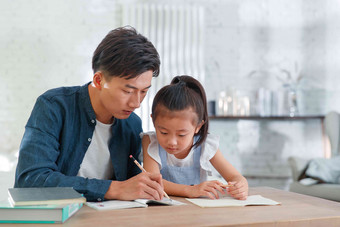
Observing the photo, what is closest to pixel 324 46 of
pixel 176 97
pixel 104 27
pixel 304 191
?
pixel 304 191

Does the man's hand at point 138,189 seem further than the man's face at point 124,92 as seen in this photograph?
No

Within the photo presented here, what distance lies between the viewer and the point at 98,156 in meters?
1.65

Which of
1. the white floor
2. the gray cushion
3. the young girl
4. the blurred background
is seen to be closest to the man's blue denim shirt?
the young girl

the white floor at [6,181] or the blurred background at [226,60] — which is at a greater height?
the blurred background at [226,60]

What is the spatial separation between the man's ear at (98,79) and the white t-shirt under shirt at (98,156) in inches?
6.7

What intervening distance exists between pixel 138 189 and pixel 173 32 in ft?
12.0


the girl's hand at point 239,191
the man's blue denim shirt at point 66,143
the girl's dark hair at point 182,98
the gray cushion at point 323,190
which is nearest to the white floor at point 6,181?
the man's blue denim shirt at point 66,143

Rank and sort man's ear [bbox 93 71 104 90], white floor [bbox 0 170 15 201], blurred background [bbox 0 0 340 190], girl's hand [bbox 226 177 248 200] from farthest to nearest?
1. blurred background [bbox 0 0 340 190]
2. white floor [bbox 0 170 15 201]
3. man's ear [bbox 93 71 104 90]
4. girl's hand [bbox 226 177 248 200]

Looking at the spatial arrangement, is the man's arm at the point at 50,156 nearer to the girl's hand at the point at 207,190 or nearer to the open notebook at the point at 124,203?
the open notebook at the point at 124,203

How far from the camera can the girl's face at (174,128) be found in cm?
156

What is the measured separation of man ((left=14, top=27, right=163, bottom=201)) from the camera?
1.30m

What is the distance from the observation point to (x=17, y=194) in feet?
3.45

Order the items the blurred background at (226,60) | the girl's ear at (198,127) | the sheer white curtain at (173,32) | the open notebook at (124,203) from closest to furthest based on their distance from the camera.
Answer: the open notebook at (124,203) < the girl's ear at (198,127) < the blurred background at (226,60) < the sheer white curtain at (173,32)

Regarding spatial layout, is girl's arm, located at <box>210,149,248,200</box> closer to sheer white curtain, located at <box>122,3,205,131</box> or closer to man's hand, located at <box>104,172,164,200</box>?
man's hand, located at <box>104,172,164,200</box>
